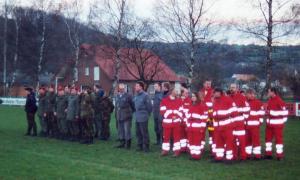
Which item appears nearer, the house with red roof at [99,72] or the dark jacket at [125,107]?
the dark jacket at [125,107]

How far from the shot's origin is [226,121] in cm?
1277

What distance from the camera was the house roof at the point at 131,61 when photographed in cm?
4802

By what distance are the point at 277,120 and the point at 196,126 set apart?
2299 millimetres

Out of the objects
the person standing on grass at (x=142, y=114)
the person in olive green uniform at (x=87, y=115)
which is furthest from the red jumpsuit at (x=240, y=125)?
the person in olive green uniform at (x=87, y=115)

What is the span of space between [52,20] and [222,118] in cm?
4590

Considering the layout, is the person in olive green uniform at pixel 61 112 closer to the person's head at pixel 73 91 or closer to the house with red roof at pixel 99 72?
the person's head at pixel 73 91

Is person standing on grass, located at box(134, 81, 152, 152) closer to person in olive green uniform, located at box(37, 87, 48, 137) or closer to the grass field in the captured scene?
the grass field

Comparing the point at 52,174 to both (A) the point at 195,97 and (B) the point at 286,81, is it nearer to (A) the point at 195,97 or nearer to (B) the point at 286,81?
(A) the point at 195,97

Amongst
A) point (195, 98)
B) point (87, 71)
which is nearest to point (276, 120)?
point (195, 98)

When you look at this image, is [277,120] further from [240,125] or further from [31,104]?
[31,104]

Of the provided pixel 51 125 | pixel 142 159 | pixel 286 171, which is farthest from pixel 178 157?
pixel 51 125

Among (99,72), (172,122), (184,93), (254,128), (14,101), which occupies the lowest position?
(14,101)

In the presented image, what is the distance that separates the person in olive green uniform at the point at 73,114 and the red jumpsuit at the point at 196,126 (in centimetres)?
589

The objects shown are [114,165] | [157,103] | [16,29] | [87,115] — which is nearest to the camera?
[114,165]
